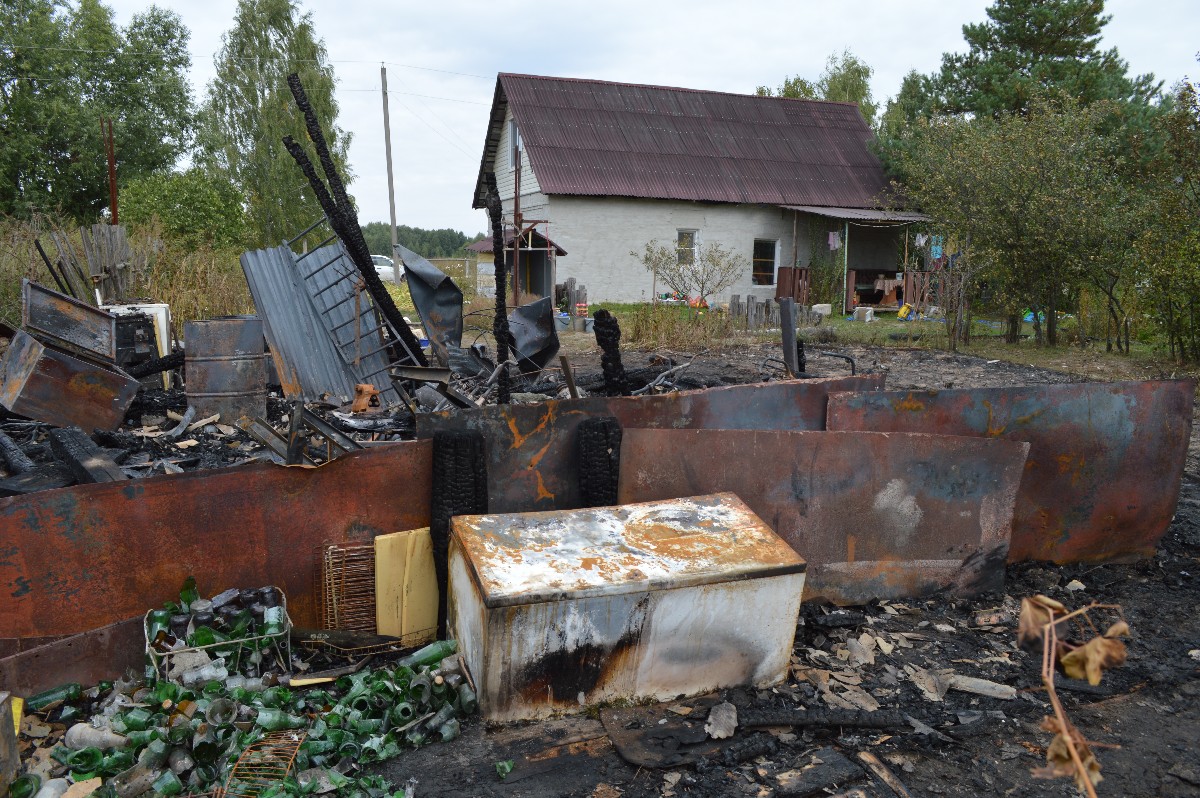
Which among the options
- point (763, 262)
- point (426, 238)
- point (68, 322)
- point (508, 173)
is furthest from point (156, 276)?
point (426, 238)

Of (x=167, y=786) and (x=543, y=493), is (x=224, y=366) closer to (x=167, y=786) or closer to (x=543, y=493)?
(x=543, y=493)

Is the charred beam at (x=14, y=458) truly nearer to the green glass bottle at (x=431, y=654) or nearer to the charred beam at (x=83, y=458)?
the charred beam at (x=83, y=458)

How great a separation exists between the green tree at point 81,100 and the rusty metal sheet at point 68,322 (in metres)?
19.4

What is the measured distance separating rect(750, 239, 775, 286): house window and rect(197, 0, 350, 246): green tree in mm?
15462

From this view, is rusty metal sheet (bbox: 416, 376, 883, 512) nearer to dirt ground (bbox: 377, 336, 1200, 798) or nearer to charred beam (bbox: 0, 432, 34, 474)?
dirt ground (bbox: 377, 336, 1200, 798)

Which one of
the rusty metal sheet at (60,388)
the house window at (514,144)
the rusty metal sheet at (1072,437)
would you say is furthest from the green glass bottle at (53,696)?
the house window at (514,144)

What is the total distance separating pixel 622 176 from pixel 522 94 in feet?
12.8

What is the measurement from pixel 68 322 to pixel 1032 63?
25.1 metres

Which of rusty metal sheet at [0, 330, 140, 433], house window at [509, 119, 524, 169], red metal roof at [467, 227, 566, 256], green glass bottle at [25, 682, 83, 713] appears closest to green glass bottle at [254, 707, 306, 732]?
green glass bottle at [25, 682, 83, 713]

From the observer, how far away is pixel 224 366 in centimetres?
727

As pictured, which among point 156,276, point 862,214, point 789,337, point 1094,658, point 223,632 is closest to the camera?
A: point 1094,658

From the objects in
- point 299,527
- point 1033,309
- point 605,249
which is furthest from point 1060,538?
point 605,249

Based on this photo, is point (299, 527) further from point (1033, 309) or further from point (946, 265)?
point (946, 265)

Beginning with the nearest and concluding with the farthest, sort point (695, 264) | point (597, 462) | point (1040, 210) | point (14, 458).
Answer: point (597, 462), point (14, 458), point (1040, 210), point (695, 264)
